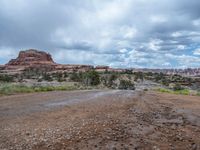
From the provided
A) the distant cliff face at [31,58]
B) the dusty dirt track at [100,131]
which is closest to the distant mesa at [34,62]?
the distant cliff face at [31,58]

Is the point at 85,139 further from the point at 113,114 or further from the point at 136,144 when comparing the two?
the point at 113,114

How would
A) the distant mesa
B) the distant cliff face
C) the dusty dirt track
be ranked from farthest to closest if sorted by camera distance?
the distant cliff face → the distant mesa → the dusty dirt track

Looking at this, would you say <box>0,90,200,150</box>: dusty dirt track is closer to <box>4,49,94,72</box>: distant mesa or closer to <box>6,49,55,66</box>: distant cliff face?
<box>4,49,94,72</box>: distant mesa

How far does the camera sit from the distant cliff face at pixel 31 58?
16312 centimetres

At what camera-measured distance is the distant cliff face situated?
16312 cm

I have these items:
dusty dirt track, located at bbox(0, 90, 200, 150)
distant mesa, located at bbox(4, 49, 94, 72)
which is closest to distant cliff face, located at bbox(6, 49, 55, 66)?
distant mesa, located at bbox(4, 49, 94, 72)

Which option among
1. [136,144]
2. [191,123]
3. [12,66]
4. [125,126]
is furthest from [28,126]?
[12,66]

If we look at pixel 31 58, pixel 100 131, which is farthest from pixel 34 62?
pixel 100 131

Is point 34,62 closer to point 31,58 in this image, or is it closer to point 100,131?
point 31,58

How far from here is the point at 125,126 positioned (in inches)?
434

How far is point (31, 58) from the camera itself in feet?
542

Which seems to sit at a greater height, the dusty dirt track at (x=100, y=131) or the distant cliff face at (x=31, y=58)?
the distant cliff face at (x=31, y=58)

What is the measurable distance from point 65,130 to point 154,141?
2917mm

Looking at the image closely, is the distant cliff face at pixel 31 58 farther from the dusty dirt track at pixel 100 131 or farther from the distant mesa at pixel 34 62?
the dusty dirt track at pixel 100 131
